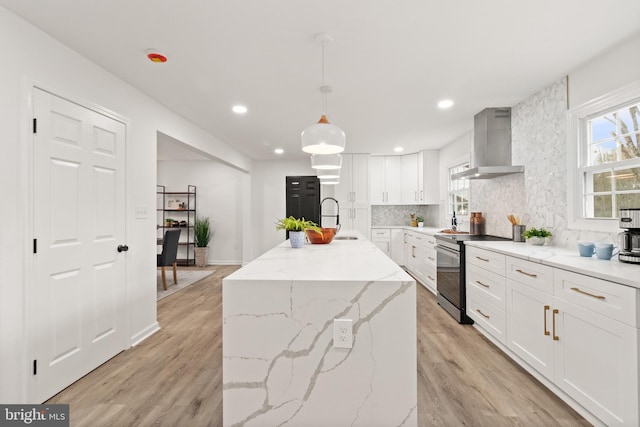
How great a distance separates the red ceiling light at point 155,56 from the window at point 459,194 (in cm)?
→ 437

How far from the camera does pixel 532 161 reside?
3289mm

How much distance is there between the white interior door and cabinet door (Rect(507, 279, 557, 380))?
130 inches

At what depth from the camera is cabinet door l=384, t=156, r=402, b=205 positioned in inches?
264

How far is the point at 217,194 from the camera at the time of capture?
735 centimetres

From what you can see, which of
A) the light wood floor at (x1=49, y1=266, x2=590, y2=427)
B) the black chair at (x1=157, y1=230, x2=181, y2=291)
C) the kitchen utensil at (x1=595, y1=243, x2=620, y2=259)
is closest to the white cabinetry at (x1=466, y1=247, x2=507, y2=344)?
the light wood floor at (x1=49, y1=266, x2=590, y2=427)

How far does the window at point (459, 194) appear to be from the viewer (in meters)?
5.17

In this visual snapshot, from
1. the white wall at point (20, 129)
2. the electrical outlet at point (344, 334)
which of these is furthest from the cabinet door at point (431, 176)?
the electrical outlet at point (344, 334)

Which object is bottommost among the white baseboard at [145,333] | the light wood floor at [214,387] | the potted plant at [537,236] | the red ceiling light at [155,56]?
the light wood floor at [214,387]

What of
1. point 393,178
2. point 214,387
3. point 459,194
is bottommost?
point 214,387

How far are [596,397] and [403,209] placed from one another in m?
5.45

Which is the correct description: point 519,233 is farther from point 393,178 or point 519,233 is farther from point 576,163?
point 393,178

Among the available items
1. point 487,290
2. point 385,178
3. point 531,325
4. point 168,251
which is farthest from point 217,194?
point 531,325

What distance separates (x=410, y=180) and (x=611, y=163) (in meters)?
4.19

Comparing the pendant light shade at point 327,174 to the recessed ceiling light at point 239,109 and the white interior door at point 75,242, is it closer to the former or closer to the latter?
the recessed ceiling light at point 239,109
